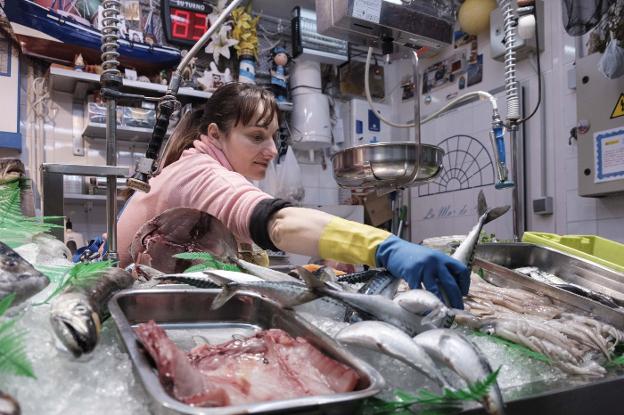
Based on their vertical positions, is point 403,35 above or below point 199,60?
below

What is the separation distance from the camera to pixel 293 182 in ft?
17.2

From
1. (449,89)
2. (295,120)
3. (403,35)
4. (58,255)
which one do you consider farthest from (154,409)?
(449,89)

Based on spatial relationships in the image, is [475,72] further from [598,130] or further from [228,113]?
[228,113]

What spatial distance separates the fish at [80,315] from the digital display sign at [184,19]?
188 inches

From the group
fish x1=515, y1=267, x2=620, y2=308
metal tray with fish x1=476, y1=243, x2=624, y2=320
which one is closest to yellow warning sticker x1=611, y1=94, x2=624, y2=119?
metal tray with fish x1=476, y1=243, x2=624, y2=320

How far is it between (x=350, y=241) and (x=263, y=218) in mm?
330

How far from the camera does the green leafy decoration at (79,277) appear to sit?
0.89 metres

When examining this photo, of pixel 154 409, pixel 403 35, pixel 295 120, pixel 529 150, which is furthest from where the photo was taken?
pixel 295 120

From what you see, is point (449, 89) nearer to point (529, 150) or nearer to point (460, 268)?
point (529, 150)

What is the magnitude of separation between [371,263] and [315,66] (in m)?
4.97

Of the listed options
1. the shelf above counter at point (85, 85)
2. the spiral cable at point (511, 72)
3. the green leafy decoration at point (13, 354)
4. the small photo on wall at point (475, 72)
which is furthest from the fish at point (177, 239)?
the small photo on wall at point (475, 72)

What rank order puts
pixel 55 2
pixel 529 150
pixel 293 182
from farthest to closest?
pixel 293 182, pixel 529 150, pixel 55 2

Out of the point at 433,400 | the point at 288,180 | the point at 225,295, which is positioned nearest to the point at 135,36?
the point at 288,180

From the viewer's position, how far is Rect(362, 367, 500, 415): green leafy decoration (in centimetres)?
67
